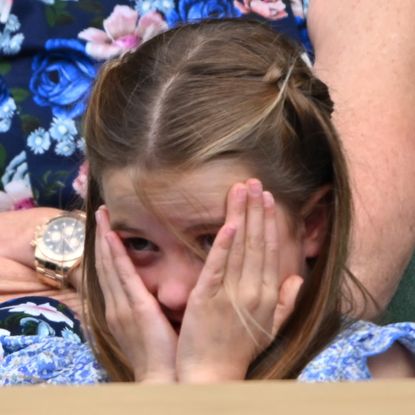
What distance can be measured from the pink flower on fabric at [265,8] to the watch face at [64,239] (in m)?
0.55

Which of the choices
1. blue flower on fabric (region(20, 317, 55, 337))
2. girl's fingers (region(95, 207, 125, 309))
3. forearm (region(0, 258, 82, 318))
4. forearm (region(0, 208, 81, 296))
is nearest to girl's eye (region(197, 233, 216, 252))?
girl's fingers (region(95, 207, 125, 309))

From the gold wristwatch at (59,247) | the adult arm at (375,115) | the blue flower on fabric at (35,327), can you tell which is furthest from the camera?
the gold wristwatch at (59,247)

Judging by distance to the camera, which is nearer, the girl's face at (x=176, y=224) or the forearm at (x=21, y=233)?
the girl's face at (x=176, y=224)

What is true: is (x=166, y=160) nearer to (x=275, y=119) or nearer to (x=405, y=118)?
(x=275, y=119)

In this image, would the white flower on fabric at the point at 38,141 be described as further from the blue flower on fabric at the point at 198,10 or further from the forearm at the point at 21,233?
the blue flower on fabric at the point at 198,10

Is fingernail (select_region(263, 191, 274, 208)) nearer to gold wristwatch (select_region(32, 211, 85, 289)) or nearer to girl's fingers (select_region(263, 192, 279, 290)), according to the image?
girl's fingers (select_region(263, 192, 279, 290))

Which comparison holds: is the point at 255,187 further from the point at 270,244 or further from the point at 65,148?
the point at 65,148

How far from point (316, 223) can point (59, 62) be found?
91 cm

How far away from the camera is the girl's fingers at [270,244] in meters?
1.18

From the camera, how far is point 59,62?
204 centimetres

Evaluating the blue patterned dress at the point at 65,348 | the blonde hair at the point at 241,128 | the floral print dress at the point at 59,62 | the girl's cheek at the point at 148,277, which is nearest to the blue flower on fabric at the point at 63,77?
the floral print dress at the point at 59,62

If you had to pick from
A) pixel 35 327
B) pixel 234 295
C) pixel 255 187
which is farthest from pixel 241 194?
pixel 35 327

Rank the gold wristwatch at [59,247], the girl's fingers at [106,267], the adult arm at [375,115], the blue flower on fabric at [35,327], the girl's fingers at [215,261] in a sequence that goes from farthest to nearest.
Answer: the gold wristwatch at [59,247], the adult arm at [375,115], the blue flower on fabric at [35,327], the girl's fingers at [106,267], the girl's fingers at [215,261]

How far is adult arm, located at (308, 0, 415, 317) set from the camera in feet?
5.70
